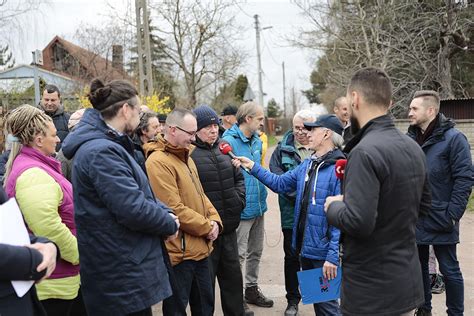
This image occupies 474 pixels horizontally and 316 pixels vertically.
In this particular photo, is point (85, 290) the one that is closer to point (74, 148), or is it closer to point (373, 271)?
point (74, 148)

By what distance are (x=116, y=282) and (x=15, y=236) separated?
→ 85cm

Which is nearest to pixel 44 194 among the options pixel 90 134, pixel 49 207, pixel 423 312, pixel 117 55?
pixel 49 207

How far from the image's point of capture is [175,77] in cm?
2711

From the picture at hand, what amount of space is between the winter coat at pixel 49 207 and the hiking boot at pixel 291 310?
228cm

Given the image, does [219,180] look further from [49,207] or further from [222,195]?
[49,207]

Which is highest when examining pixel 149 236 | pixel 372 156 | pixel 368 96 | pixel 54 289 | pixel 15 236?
pixel 368 96

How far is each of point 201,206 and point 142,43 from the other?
40.4 feet

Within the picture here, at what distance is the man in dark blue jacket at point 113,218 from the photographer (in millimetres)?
2588

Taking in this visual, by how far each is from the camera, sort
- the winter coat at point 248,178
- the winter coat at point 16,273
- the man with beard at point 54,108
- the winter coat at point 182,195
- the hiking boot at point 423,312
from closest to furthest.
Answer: the winter coat at point 16,273
the winter coat at point 182,195
the hiking boot at point 423,312
the winter coat at point 248,178
the man with beard at point 54,108

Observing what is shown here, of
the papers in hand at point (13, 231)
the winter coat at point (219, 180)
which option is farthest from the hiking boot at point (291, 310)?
the papers in hand at point (13, 231)

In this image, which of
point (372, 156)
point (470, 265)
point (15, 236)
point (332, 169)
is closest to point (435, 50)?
point (470, 265)

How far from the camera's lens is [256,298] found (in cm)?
495

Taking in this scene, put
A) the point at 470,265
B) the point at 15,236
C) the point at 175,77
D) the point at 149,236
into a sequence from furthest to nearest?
the point at 175,77, the point at 470,265, the point at 149,236, the point at 15,236

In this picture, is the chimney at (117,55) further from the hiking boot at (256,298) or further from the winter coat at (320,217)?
the winter coat at (320,217)
